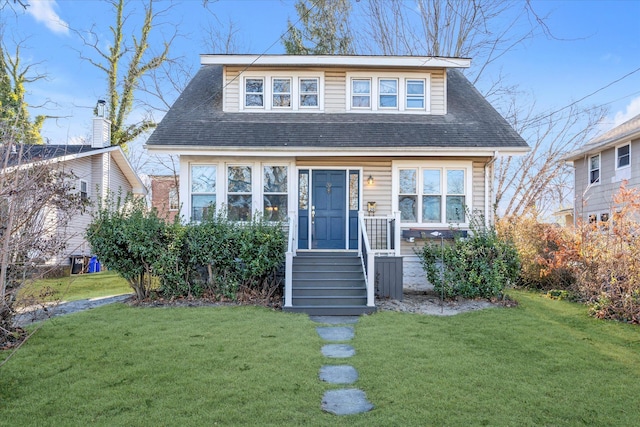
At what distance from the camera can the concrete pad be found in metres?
7.08

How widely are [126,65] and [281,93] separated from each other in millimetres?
15773

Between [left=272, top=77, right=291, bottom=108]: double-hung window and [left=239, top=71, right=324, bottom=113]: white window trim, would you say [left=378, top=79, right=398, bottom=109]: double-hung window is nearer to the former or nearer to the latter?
[left=239, top=71, right=324, bottom=113]: white window trim

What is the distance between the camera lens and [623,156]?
15359 mm

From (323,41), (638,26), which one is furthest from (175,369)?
(323,41)

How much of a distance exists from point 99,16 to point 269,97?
14.8 m

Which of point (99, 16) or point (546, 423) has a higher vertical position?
point (99, 16)

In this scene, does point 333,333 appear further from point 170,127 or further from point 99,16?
point 99,16

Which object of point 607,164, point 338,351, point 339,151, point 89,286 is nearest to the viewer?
point 338,351

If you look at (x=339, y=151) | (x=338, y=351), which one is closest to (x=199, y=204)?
(x=339, y=151)

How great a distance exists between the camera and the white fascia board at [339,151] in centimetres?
976

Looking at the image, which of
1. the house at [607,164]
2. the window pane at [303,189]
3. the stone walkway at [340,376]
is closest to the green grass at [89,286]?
the window pane at [303,189]

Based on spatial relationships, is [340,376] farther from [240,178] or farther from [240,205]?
[240,178]

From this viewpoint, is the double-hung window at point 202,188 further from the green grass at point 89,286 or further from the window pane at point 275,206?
the green grass at point 89,286

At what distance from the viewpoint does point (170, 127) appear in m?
10.6
